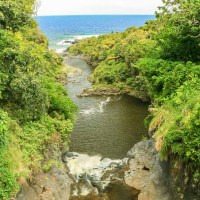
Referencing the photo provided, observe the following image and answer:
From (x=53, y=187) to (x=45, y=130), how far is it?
17.2 feet

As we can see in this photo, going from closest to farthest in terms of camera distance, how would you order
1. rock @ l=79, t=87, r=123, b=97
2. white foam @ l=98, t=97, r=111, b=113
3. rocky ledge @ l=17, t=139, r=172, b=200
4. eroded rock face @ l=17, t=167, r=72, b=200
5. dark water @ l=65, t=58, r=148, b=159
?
eroded rock face @ l=17, t=167, r=72, b=200 < rocky ledge @ l=17, t=139, r=172, b=200 < dark water @ l=65, t=58, r=148, b=159 < white foam @ l=98, t=97, r=111, b=113 < rock @ l=79, t=87, r=123, b=97

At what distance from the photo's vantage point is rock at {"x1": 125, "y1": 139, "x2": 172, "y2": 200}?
25.8 meters

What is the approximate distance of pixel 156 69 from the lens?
29562mm

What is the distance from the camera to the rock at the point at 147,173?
25.8 meters

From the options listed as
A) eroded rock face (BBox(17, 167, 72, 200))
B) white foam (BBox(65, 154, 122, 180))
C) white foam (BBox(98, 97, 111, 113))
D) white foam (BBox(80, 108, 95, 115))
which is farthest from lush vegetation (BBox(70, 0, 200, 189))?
white foam (BBox(98, 97, 111, 113))

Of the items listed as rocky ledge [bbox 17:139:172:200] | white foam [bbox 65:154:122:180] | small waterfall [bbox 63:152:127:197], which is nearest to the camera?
A: rocky ledge [bbox 17:139:172:200]

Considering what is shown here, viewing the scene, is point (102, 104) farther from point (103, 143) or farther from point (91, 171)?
point (91, 171)

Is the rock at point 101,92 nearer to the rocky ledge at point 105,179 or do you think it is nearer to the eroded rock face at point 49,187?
the rocky ledge at point 105,179

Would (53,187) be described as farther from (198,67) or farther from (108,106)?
(108,106)

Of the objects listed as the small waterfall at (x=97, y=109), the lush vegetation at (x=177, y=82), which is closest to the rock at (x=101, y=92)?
the small waterfall at (x=97, y=109)

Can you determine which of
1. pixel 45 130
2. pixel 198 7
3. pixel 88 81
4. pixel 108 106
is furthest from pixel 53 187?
pixel 88 81

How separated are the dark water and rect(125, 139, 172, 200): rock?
3252 millimetres

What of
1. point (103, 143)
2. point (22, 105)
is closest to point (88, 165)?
point (103, 143)

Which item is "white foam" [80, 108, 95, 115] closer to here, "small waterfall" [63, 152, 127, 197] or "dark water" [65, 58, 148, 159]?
"dark water" [65, 58, 148, 159]
